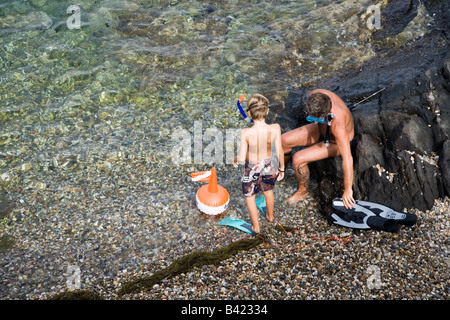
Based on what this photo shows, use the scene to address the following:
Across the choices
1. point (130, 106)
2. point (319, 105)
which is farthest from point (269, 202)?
point (130, 106)

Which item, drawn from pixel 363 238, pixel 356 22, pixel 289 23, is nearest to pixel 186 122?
pixel 363 238

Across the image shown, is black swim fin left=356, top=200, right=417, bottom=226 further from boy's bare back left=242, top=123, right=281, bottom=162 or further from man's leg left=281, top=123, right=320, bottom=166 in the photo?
boy's bare back left=242, top=123, right=281, bottom=162

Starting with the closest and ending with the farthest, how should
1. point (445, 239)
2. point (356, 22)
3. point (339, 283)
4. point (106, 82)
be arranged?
1. point (339, 283)
2. point (445, 239)
3. point (106, 82)
4. point (356, 22)

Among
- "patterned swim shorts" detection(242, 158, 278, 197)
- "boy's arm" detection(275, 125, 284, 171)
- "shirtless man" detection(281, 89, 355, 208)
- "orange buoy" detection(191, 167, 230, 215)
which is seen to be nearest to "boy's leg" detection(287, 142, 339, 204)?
"shirtless man" detection(281, 89, 355, 208)

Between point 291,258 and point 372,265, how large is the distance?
1.03m

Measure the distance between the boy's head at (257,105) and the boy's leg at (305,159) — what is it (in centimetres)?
129

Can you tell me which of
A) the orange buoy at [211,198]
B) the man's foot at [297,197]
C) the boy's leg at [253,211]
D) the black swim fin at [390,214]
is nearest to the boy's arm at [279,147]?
the boy's leg at [253,211]

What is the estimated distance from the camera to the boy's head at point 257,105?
5.04 metres

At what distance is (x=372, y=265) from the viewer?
4906mm

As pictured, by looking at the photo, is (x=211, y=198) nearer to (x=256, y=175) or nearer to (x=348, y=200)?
(x=256, y=175)

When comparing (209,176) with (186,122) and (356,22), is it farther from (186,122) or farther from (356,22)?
(356,22)

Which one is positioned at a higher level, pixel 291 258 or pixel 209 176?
pixel 209 176

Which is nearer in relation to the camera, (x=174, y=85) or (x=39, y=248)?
(x=39, y=248)

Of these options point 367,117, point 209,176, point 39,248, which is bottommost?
point 39,248
